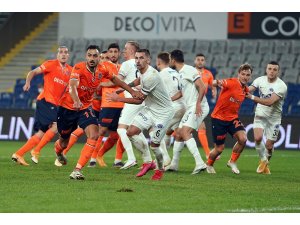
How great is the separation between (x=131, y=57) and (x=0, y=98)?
50.1ft

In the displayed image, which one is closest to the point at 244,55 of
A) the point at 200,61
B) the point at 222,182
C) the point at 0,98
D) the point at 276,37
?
the point at 276,37

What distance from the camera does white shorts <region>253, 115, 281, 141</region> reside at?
59.7 ft

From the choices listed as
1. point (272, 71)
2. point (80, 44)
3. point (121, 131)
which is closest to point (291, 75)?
point (80, 44)

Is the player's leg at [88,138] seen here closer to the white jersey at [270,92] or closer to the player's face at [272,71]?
the white jersey at [270,92]

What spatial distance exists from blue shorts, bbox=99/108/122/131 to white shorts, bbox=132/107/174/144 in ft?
9.31

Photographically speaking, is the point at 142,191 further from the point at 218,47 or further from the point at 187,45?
the point at 187,45

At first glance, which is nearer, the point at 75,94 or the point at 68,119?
the point at 75,94

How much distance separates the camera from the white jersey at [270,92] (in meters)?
17.9

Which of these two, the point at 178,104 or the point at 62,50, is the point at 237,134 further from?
the point at 62,50

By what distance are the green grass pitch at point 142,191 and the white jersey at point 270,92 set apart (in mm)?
1132

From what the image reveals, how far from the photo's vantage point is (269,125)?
18.3 meters

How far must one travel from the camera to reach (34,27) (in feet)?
124

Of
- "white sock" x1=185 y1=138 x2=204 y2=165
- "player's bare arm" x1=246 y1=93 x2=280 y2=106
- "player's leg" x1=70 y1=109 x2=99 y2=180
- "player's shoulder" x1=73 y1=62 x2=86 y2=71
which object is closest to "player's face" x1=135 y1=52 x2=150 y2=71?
"player's shoulder" x1=73 y1=62 x2=86 y2=71

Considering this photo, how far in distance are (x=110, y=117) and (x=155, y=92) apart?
323 centimetres
